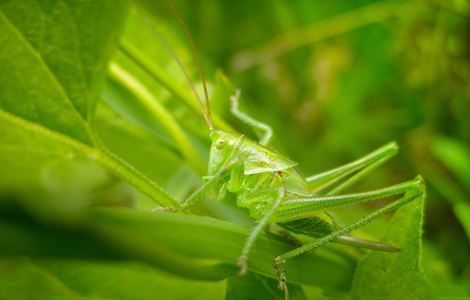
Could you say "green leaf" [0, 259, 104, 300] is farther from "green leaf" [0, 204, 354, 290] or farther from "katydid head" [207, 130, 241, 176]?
"katydid head" [207, 130, 241, 176]

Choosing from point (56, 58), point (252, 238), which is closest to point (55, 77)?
point (56, 58)

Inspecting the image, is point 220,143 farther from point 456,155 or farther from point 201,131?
point 456,155

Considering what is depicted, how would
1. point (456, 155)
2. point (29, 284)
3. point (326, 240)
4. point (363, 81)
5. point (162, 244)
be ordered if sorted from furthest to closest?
point (363, 81)
point (456, 155)
point (326, 240)
point (29, 284)
point (162, 244)

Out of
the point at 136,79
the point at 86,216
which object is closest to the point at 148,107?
the point at 136,79

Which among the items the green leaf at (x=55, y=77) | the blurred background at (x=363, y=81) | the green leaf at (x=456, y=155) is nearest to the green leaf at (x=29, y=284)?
the green leaf at (x=55, y=77)

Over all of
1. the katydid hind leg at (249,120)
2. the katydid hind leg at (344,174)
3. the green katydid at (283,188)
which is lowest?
the green katydid at (283,188)

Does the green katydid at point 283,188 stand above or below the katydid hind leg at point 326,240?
above

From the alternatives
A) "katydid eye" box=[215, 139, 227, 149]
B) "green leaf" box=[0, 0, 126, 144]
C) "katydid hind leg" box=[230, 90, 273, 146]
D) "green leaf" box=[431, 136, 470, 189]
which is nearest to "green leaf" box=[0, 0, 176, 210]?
"green leaf" box=[0, 0, 126, 144]

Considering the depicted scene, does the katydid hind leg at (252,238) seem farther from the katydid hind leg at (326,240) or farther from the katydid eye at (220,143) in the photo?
the katydid eye at (220,143)

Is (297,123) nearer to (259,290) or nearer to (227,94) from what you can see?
(227,94)
